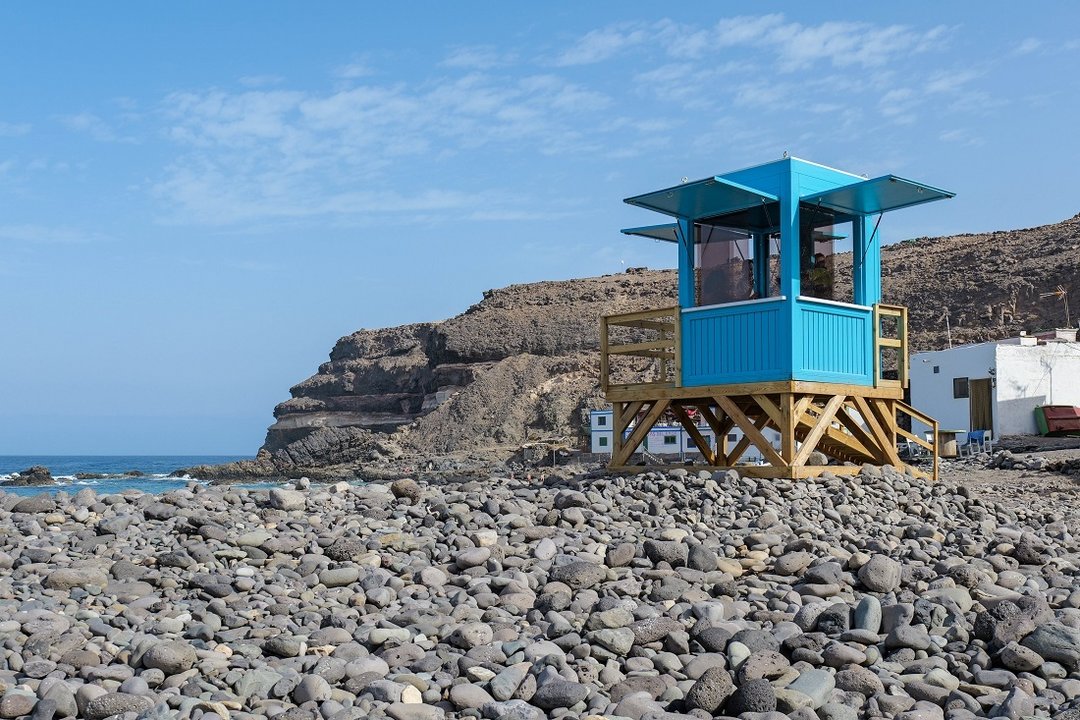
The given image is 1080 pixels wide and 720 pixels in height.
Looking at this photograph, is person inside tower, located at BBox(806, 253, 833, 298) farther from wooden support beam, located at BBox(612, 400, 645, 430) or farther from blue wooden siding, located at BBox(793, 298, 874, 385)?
wooden support beam, located at BBox(612, 400, 645, 430)

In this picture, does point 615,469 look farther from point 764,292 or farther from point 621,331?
point 621,331

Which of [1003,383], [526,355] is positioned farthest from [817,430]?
[526,355]

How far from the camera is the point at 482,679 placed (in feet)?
20.9

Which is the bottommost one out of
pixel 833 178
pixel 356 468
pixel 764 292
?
pixel 356 468

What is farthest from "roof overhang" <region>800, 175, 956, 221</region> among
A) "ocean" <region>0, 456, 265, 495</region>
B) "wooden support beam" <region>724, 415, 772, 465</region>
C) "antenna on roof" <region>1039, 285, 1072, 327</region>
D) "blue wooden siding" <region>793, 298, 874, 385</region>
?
"antenna on roof" <region>1039, 285, 1072, 327</region>

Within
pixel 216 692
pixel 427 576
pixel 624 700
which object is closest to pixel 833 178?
pixel 427 576

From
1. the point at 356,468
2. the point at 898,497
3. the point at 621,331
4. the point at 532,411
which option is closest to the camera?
the point at 898,497

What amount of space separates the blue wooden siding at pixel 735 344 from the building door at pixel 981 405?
81.7ft

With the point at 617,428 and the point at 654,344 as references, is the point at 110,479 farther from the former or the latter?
the point at 654,344

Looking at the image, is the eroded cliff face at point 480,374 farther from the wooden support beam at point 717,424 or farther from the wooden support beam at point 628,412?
the wooden support beam at point 628,412

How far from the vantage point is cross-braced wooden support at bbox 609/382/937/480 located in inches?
523

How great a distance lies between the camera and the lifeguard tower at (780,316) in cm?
1352

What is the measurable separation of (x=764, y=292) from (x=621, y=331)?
7289 centimetres

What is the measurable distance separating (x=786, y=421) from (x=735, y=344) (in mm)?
1253
